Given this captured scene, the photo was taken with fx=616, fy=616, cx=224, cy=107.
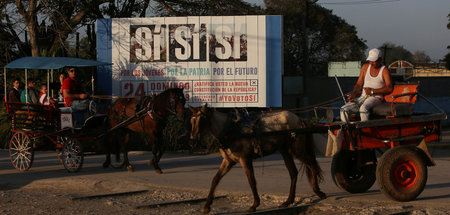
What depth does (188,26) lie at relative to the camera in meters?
21.1

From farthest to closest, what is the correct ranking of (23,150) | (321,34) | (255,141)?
(321,34)
(23,150)
(255,141)

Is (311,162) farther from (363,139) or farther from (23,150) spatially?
(23,150)

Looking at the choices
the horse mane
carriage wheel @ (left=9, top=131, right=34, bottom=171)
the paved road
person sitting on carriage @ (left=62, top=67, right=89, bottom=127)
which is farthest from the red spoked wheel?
carriage wheel @ (left=9, top=131, right=34, bottom=171)

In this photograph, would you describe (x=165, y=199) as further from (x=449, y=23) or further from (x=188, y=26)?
(x=449, y=23)

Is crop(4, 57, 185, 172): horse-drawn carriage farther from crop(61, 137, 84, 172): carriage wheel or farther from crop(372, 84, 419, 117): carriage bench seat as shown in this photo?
crop(372, 84, 419, 117): carriage bench seat

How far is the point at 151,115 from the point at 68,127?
6.50ft

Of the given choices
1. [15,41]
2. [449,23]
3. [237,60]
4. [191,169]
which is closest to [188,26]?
[237,60]

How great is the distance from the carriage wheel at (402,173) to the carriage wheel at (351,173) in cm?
90

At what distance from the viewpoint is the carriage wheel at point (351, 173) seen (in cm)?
1044

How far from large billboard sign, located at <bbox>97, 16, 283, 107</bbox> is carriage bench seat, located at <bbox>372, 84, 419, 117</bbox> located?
417 inches

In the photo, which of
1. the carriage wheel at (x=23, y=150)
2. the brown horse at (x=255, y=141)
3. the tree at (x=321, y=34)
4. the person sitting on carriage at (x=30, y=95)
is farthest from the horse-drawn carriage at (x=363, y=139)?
the tree at (x=321, y=34)

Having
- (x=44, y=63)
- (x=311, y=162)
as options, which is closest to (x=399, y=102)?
(x=311, y=162)

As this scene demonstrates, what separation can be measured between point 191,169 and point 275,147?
5243mm

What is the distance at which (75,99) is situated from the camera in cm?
1426
